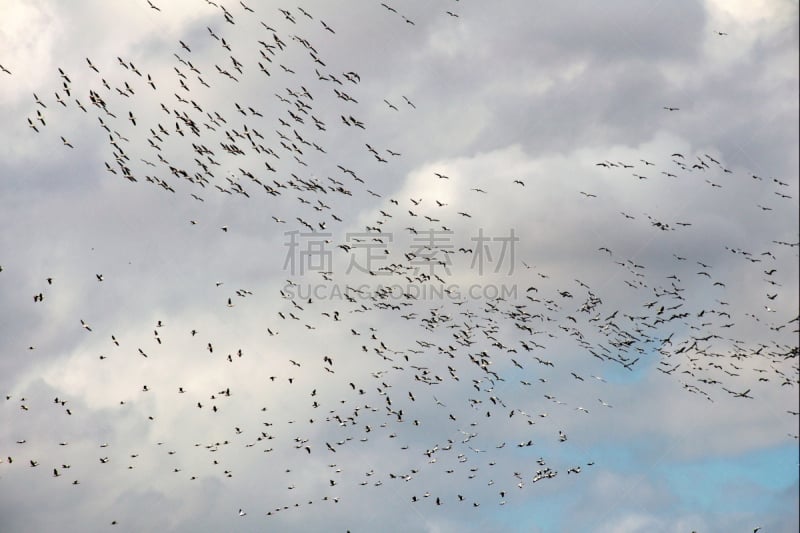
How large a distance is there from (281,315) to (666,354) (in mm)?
60946

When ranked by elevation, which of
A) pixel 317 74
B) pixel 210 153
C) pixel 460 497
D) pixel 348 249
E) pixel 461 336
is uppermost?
pixel 317 74

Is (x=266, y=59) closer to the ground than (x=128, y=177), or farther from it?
farther from it

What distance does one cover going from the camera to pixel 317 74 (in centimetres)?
14188

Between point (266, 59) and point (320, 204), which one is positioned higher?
point (266, 59)

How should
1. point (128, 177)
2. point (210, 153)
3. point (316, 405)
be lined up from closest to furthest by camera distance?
point (128, 177), point (210, 153), point (316, 405)


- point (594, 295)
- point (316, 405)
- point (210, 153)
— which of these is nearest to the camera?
point (210, 153)

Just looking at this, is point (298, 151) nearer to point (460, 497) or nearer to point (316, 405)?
point (316, 405)

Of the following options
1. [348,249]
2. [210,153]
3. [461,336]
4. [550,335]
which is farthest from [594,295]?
[210,153]

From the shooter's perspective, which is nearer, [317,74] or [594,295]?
[317,74]

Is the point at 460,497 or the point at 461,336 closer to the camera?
the point at 460,497

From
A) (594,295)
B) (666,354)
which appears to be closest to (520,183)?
(594,295)

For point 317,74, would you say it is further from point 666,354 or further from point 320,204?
point 666,354

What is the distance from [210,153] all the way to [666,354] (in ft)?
252

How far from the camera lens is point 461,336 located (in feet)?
559
